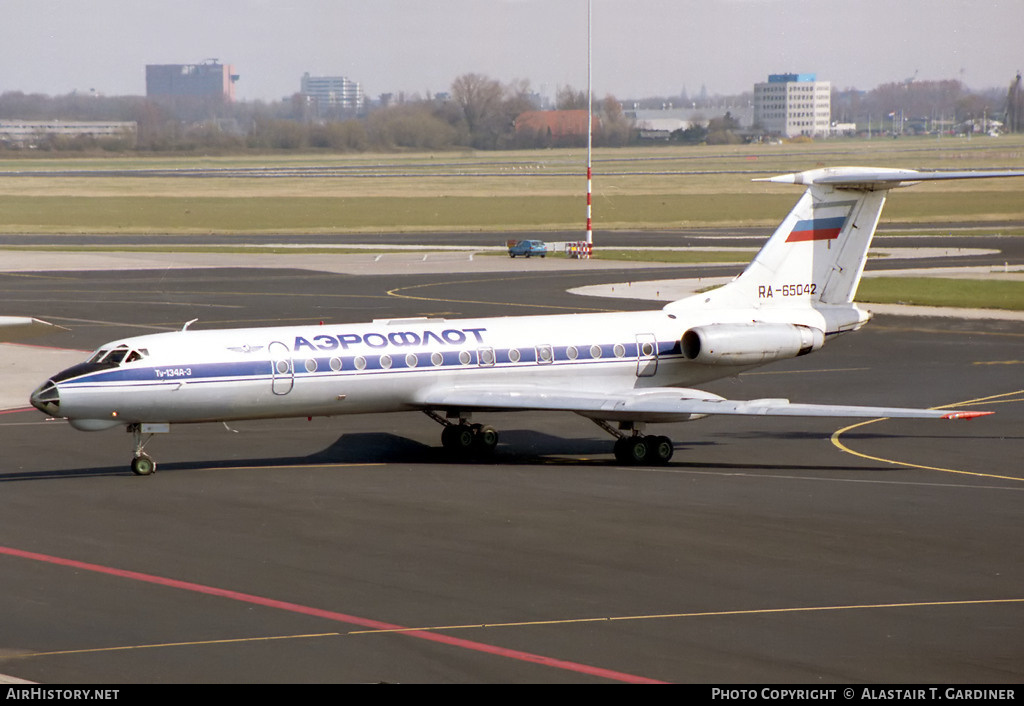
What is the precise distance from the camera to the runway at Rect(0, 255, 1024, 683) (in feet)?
49.2

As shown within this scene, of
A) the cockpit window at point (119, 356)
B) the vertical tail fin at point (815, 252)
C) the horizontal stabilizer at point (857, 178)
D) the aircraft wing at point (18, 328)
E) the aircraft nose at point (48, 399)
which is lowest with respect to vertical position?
the aircraft nose at point (48, 399)

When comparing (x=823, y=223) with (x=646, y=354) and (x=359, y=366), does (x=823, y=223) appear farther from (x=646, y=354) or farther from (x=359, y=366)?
(x=359, y=366)

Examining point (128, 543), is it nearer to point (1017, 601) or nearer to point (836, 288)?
point (1017, 601)

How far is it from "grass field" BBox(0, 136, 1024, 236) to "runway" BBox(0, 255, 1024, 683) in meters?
75.1

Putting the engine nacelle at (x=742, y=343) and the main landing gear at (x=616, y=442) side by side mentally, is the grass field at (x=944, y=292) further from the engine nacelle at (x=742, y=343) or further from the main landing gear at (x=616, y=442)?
the main landing gear at (x=616, y=442)

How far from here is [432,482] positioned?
995 inches

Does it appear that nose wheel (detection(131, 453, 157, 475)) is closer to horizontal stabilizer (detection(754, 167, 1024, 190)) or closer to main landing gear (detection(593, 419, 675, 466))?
main landing gear (detection(593, 419, 675, 466))

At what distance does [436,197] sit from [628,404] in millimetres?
115629

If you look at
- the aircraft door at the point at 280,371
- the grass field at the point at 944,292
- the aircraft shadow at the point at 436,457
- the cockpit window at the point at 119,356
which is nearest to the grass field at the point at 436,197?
the grass field at the point at 944,292

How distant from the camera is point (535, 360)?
2797 centimetres

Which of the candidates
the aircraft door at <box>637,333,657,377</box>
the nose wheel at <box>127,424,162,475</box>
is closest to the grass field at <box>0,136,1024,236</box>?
the aircraft door at <box>637,333,657,377</box>

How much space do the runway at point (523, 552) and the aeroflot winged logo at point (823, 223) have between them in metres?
4.59

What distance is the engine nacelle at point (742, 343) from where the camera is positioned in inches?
1121
